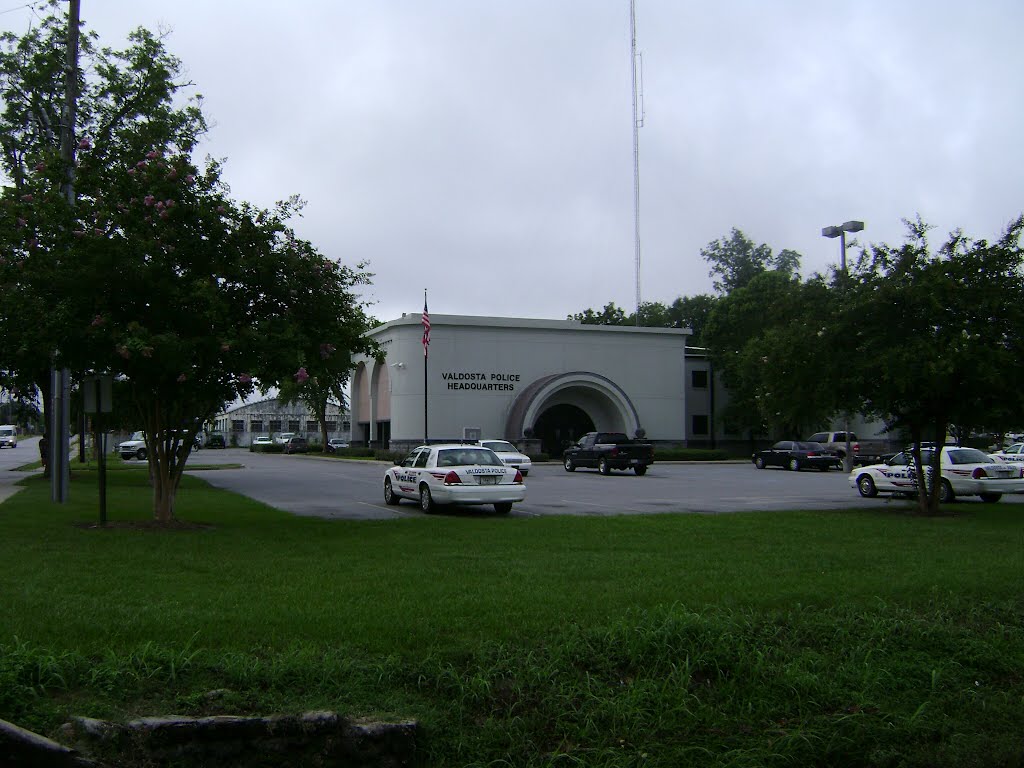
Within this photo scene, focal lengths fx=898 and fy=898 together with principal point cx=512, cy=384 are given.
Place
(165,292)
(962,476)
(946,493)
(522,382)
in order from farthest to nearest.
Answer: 1. (522,382)
2. (946,493)
3. (962,476)
4. (165,292)

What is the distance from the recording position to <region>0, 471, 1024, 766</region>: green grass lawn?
19.8ft

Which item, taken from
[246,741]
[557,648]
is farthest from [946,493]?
[246,741]

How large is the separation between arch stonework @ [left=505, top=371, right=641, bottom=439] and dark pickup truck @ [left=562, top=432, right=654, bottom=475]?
36.3 ft

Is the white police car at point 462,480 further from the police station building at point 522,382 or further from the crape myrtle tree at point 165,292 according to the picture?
the police station building at point 522,382

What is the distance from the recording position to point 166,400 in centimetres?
1487

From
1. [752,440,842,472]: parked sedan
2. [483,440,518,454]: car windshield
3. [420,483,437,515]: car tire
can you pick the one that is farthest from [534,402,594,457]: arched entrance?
[420,483,437,515]: car tire

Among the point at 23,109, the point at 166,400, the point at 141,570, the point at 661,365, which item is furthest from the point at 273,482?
the point at 661,365

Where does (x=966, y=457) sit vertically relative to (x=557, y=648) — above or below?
above

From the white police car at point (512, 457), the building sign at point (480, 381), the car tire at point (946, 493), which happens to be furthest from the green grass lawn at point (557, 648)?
the building sign at point (480, 381)

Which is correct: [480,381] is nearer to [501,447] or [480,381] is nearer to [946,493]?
[501,447]

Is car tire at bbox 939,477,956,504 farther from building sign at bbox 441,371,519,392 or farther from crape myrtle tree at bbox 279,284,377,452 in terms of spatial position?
building sign at bbox 441,371,519,392

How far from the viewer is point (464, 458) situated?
1958 centimetres

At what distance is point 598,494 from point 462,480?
23.5 ft

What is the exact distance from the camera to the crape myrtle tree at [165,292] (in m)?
13.5
